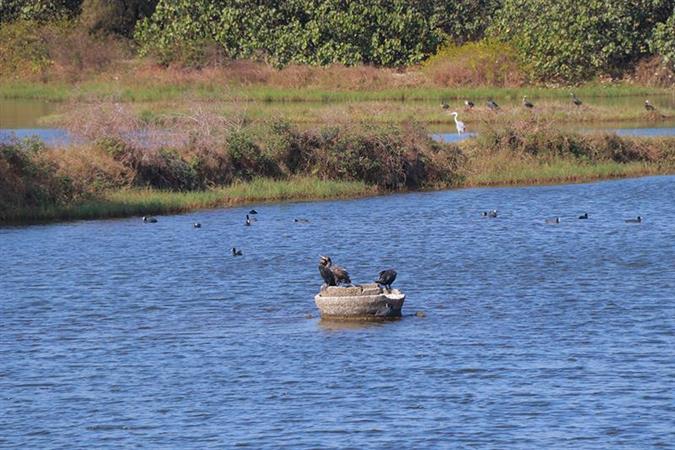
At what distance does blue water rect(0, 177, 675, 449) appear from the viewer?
22516 millimetres

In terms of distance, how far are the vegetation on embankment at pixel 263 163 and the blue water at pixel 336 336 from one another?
Result: 1.75m

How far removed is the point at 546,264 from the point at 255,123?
16.9 meters

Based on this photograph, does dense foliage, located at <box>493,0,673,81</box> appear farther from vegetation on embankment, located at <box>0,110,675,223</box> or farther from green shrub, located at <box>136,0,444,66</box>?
vegetation on embankment, located at <box>0,110,675,223</box>

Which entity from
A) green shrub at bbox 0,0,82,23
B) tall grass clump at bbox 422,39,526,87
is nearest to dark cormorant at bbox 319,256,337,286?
tall grass clump at bbox 422,39,526,87

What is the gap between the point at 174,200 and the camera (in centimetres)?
4472

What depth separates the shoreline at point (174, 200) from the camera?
42.1 metres

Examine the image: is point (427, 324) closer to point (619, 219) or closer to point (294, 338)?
point (294, 338)

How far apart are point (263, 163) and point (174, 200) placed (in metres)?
4.52

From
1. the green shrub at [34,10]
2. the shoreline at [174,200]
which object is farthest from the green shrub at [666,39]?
the green shrub at [34,10]

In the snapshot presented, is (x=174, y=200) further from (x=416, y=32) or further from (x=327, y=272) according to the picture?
(x=416, y=32)

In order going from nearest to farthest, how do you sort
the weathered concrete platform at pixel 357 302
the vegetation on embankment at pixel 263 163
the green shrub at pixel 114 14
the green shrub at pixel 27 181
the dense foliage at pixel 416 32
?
the weathered concrete platform at pixel 357 302
the green shrub at pixel 27 181
the vegetation on embankment at pixel 263 163
the dense foliage at pixel 416 32
the green shrub at pixel 114 14

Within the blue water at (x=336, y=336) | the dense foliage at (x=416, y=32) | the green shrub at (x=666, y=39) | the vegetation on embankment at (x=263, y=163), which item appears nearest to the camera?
the blue water at (x=336, y=336)

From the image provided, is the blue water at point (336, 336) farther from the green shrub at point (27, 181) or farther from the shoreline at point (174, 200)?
the green shrub at point (27, 181)

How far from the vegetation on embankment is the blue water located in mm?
1749
